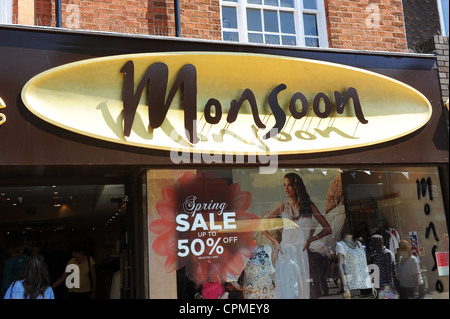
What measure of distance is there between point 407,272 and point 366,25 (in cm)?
381

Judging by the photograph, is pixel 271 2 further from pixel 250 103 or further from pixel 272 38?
pixel 250 103

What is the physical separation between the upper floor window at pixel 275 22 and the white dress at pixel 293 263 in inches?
102

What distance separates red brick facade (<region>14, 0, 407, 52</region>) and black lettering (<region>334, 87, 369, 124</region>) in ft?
3.45

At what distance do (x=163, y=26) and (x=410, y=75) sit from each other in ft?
12.0

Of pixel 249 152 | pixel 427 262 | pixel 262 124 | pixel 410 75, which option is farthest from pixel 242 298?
pixel 410 75

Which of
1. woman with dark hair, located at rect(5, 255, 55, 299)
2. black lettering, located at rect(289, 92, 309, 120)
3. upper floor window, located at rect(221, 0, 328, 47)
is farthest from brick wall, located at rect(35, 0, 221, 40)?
woman with dark hair, located at rect(5, 255, 55, 299)

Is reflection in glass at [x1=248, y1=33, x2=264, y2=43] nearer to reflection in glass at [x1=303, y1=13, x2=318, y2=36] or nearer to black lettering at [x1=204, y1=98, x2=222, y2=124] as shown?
reflection in glass at [x1=303, y1=13, x2=318, y2=36]

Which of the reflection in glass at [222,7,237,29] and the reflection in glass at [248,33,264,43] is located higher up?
the reflection in glass at [222,7,237,29]

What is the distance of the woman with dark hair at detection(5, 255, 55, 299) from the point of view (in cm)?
546

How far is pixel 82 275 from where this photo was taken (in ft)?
21.7

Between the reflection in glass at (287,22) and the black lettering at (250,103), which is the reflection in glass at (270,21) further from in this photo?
the black lettering at (250,103)

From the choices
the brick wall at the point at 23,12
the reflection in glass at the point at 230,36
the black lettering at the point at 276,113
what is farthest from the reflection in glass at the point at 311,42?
the brick wall at the point at 23,12
